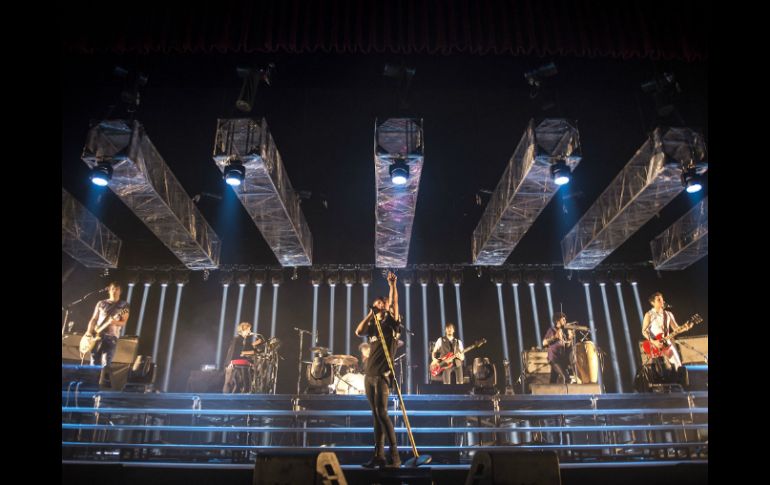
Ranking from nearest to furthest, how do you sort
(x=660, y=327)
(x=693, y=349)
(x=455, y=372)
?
(x=693, y=349), (x=660, y=327), (x=455, y=372)

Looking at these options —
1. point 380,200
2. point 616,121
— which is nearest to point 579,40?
point 616,121

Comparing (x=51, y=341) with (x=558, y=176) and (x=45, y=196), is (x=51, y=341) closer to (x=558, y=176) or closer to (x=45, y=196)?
(x=45, y=196)

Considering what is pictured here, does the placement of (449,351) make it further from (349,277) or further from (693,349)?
(693,349)

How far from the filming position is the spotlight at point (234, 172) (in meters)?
6.75

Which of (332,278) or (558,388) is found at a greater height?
(332,278)

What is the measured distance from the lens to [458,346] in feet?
32.6

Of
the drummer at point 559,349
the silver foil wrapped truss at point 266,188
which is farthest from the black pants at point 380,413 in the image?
the drummer at point 559,349

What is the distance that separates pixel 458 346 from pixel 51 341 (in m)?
9.29

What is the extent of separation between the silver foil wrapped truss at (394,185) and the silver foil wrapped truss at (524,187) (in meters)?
1.59

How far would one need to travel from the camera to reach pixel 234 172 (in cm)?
675

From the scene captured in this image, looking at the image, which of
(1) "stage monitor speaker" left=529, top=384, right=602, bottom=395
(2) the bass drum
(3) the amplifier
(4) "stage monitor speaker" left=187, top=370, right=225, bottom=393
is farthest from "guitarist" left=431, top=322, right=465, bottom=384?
(4) "stage monitor speaker" left=187, top=370, right=225, bottom=393

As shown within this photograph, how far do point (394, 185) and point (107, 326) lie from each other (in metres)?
6.18

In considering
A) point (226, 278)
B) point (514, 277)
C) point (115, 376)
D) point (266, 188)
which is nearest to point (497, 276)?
point (514, 277)

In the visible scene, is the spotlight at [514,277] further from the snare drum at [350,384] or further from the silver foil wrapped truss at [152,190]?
the silver foil wrapped truss at [152,190]
